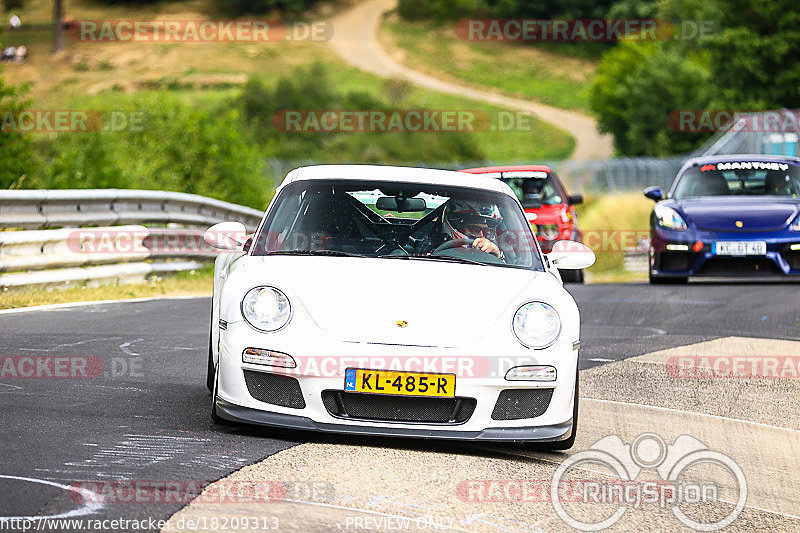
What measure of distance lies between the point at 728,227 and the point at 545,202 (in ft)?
8.76

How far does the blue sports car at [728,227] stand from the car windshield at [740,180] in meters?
0.01

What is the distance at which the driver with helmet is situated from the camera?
6.90m

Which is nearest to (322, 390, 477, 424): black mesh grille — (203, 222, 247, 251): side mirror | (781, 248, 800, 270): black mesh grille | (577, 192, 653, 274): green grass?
(203, 222, 247, 251): side mirror

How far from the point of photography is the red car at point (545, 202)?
1673 centimetres

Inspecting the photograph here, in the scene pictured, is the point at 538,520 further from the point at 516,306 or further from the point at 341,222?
the point at 341,222

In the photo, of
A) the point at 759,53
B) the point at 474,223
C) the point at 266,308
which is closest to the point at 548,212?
the point at 474,223

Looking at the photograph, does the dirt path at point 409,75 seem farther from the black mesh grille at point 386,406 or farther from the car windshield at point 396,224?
the black mesh grille at point 386,406

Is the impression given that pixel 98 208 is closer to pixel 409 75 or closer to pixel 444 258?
pixel 444 258

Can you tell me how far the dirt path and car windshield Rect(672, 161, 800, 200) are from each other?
220ft

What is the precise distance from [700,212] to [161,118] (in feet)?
78.3

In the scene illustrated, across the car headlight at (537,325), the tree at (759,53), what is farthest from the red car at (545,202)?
the tree at (759,53)

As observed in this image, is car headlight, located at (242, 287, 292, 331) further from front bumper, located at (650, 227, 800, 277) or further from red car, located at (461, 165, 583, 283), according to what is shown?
red car, located at (461, 165, 583, 283)

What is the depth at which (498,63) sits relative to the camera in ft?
378

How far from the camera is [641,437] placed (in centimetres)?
669
